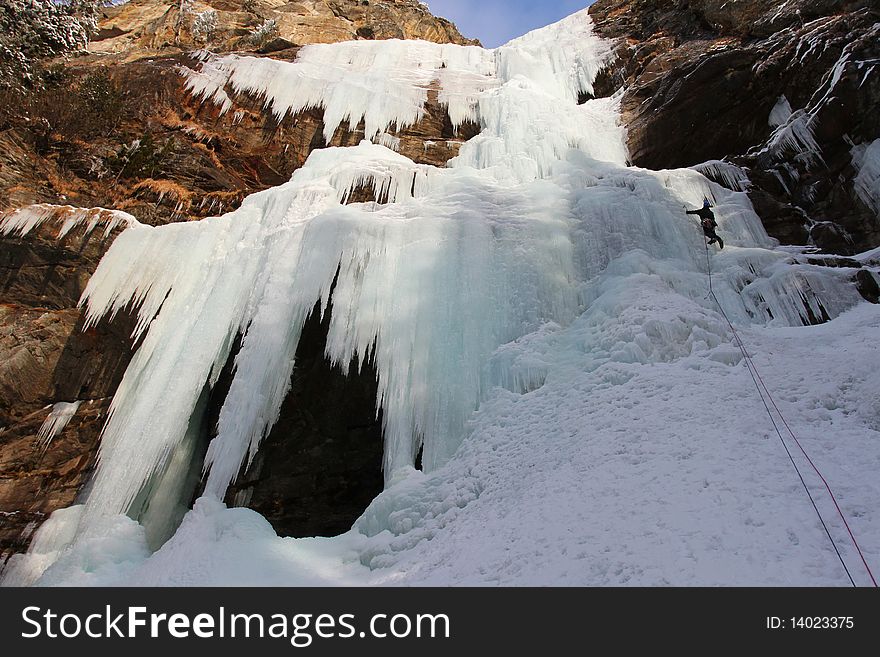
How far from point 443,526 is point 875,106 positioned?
416 inches

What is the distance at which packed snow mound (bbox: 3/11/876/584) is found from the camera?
16.6 feet

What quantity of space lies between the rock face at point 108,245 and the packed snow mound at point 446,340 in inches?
20.1

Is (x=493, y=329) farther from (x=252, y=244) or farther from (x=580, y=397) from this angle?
(x=252, y=244)

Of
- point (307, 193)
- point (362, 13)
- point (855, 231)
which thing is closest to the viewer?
point (855, 231)

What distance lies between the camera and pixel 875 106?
941 cm

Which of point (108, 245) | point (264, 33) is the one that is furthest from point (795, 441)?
point (264, 33)

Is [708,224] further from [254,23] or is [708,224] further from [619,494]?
[254,23]

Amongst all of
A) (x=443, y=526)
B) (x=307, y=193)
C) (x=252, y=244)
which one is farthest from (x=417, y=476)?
(x=307, y=193)

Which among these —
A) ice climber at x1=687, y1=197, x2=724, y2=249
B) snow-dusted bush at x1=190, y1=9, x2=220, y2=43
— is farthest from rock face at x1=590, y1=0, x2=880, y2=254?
snow-dusted bush at x1=190, y1=9, x2=220, y2=43

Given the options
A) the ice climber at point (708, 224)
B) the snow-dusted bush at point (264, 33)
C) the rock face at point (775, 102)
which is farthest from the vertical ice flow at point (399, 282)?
the snow-dusted bush at point (264, 33)

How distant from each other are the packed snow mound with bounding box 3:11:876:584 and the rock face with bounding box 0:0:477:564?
0.51 meters

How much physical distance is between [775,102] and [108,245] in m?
13.8

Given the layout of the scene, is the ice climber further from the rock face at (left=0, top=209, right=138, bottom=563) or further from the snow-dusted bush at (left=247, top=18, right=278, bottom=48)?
the snow-dusted bush at (left=247, top=18, right=278, bottom=48)

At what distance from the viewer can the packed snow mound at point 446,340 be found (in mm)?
5055
